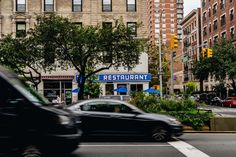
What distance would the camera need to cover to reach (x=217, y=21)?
67.2 metres

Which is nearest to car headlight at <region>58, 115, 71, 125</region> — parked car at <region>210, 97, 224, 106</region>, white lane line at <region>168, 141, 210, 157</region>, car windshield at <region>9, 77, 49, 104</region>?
car windshield at <region>9, 77, 49, 104</region>

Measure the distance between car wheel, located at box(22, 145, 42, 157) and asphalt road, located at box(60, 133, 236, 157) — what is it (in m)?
1.83

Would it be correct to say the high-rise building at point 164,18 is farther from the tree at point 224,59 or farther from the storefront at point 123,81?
the storefront at point 123,81

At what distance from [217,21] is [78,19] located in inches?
1340

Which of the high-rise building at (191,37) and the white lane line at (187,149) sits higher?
the high-rise building at (191,37)

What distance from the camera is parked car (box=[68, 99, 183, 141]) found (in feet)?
40.4

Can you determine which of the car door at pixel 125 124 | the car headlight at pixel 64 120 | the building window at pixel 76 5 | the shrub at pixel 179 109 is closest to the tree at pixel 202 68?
the building window at pixel 76 5

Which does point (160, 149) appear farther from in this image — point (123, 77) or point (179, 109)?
point (123, 77)

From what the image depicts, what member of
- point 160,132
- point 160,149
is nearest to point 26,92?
point 160,149

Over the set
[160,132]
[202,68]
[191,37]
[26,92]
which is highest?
[191,37]

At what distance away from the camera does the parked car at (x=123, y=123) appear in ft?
40.4

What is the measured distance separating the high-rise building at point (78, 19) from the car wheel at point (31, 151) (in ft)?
106

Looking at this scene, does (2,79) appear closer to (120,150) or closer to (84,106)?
(120,150)

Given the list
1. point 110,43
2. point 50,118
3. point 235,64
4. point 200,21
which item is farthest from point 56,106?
point 200,21
